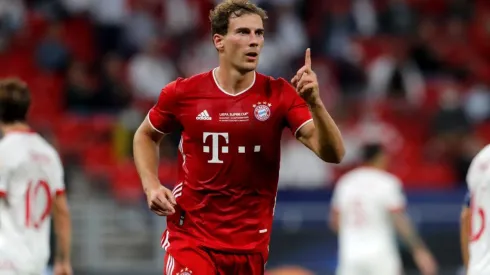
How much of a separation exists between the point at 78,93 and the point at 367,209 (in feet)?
20.8

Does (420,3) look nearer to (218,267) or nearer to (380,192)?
(380,192)

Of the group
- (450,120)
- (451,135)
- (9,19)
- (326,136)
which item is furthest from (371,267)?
(9,19)

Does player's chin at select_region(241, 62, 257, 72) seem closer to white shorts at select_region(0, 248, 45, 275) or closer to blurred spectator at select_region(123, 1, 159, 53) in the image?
white shorts at select_region(0, 248, 45, 275)

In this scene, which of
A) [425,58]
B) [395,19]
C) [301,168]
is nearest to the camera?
[301,168]

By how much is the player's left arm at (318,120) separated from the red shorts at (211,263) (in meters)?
0.82

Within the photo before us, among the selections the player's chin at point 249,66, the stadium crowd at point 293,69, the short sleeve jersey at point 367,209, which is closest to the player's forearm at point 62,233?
the player's chin at point 249,66

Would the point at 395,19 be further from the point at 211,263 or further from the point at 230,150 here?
the point at 211,263

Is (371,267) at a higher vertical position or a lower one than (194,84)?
lower

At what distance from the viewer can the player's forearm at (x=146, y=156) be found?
21.5ft

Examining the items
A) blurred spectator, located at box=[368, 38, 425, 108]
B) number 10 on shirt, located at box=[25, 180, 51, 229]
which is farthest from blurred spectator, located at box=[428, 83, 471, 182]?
number 10 on shirt, located at box=[25, 180, 51, 229]

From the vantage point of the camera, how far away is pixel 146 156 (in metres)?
6.68

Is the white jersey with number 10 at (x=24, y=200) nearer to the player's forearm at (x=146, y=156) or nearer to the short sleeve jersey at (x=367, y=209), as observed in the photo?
the player's forearm at (x=146, y=156)

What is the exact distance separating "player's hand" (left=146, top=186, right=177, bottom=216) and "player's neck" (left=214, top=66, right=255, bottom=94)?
76 cm

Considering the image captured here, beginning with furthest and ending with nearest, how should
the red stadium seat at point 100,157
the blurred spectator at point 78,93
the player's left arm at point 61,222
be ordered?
the blurred spectator at point 78,93
the red stadium seat at point 100,157
the player's left arm at point 61,222
